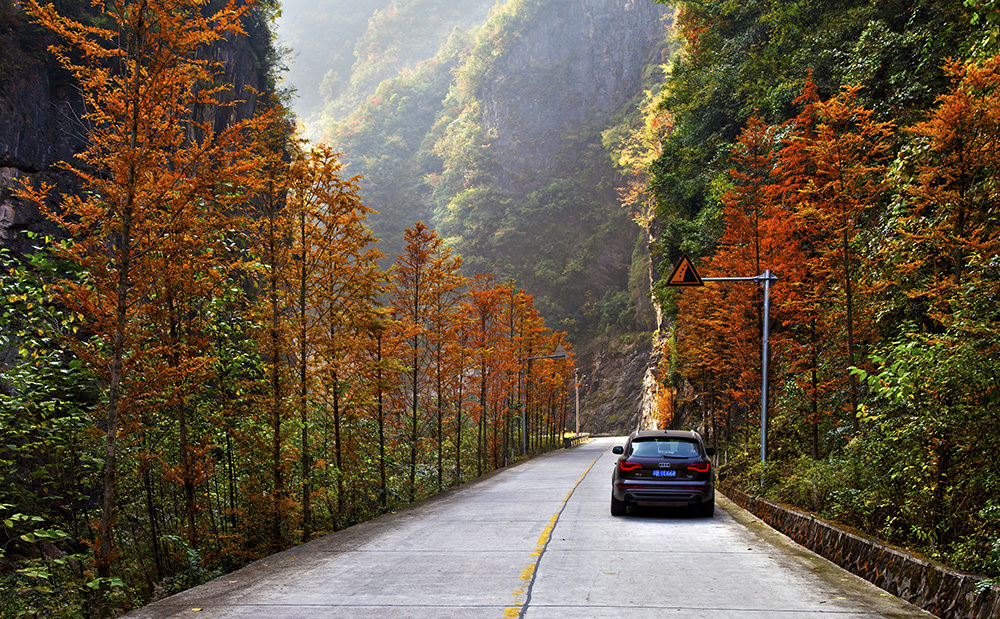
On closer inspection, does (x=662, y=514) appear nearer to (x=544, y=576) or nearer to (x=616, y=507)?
(x=616, y=507)

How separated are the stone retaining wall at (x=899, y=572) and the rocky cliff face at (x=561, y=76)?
9678 cm

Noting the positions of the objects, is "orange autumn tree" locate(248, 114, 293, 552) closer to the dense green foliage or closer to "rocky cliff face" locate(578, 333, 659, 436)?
the dense green foliage

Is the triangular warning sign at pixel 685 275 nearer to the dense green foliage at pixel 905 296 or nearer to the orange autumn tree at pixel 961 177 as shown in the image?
the dense green foliage at pixel 905 296

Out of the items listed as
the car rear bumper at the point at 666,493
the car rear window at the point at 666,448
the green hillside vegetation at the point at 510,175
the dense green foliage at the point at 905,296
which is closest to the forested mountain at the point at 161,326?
the car rear window at the point at 666,448

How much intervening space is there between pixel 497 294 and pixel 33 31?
23.1 meters

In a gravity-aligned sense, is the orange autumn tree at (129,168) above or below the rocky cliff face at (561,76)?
below

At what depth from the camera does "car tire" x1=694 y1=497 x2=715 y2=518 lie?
44.8 ft

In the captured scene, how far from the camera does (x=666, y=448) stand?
13.6 metres

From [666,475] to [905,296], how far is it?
5.54 meters

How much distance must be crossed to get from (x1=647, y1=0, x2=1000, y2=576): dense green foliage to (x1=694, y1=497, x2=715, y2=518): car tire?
1632 mm

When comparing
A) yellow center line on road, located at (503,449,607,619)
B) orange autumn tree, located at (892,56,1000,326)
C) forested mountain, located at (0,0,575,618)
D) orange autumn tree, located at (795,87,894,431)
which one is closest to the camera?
yellow center line on road, located at (503,449,607,619)

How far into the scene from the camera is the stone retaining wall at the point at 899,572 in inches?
223

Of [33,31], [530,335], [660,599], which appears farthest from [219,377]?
[530,335]

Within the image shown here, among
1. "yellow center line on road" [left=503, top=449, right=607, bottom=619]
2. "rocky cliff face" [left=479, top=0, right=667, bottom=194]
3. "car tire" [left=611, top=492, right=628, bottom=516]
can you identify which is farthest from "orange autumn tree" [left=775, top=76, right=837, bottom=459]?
"rocky cliff face" [left=479, top=0, right=667, bottom=194]
